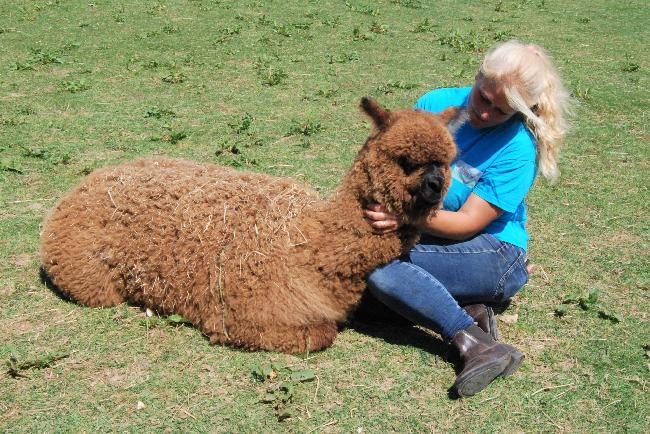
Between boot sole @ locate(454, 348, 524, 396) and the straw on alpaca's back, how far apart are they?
74 cm

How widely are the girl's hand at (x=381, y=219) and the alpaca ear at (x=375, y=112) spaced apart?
0.39 m

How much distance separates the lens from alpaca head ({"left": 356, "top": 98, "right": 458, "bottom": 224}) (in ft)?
9.88

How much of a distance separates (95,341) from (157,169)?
1052 mm

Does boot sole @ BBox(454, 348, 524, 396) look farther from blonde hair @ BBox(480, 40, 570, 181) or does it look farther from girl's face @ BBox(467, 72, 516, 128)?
girl's face @ BBox(467, 72, 516, 128)

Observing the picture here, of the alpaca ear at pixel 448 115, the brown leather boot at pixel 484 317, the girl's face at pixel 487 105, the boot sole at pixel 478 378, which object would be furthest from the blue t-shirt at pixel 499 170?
the boot sole at pixel 478 378

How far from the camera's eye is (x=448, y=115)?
3318 mm

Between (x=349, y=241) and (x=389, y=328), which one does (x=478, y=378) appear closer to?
(x=389, y=328)

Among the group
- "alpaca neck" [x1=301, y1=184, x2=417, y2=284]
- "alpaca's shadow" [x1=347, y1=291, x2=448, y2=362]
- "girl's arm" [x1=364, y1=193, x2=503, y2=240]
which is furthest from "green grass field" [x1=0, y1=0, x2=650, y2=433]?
"girl's arm" [x1=364, y1=193, x2=503, y2=240]

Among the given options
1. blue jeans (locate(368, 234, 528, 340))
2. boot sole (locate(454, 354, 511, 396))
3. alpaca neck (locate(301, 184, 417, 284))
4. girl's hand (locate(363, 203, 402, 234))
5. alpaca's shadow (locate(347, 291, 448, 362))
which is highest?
girl's hand (locate(363, 203, 402, 234))

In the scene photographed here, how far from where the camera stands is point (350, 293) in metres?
3.38

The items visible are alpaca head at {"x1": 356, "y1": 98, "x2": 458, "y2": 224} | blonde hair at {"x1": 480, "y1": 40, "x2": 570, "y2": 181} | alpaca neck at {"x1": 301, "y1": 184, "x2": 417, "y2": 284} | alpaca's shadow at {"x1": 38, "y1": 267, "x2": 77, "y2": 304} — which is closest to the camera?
alpaca head at {"x1": 356, "y1": 98, "x2": 458, "y2": 224}

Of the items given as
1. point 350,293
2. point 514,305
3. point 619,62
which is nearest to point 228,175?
point 350,293

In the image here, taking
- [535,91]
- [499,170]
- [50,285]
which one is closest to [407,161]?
[499,170]

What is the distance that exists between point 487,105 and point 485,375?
1458 millimetres
